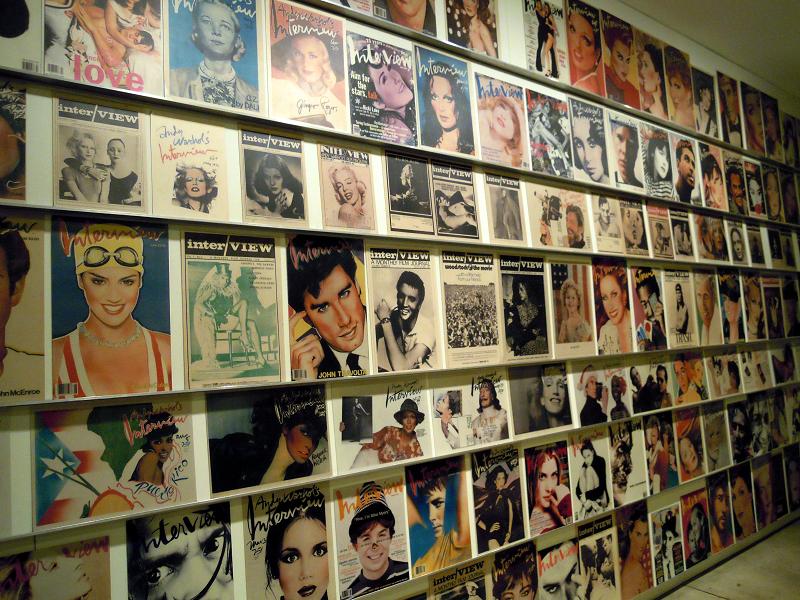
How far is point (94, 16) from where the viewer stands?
4.05ft

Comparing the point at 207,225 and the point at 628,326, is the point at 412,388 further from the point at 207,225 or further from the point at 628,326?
the point at 628,326

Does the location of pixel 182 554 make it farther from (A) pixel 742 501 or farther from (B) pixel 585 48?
(A) pixel 742 501

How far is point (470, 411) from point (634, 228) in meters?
1.32

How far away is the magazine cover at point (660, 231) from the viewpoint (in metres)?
2.52

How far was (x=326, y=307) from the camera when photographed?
4.95 feet

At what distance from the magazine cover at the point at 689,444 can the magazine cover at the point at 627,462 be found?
0.32 m

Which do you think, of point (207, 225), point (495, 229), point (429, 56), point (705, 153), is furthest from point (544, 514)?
point (705, 153)

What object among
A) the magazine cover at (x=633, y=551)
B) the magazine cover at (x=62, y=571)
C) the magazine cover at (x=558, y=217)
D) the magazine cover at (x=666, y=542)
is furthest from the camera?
the magazine cover at (x=666, y=542)

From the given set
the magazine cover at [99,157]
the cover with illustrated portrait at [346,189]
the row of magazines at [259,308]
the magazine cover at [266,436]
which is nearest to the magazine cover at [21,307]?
the row of magazines at [259,308]

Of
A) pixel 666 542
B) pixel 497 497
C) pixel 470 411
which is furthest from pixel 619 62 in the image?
pixel 666 542

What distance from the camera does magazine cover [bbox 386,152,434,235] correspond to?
166cm

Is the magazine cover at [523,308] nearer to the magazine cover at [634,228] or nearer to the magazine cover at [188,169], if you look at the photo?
A: the magazine cover at [634,228]

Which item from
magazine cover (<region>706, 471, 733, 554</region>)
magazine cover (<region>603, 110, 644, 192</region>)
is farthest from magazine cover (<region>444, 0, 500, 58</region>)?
magazine cover (<region>706, 471, 733, 554</region>)

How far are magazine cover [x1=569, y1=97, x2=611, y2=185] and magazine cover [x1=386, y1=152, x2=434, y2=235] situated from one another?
2.74 feet
